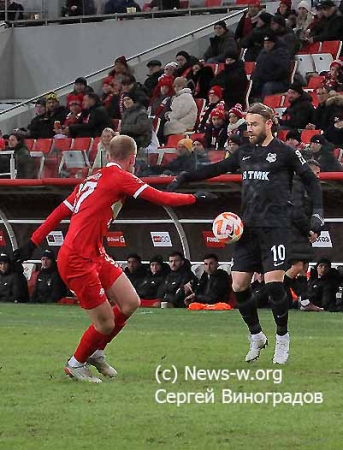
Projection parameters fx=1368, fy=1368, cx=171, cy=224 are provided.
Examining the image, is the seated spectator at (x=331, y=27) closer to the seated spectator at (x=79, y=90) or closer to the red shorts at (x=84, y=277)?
the seated spectator at (x=79, y=90)

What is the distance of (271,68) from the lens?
79.5ft

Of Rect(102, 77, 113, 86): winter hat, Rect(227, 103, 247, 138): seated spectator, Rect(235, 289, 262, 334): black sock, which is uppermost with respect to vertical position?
Rect(235, 289, 262, 334): black sock

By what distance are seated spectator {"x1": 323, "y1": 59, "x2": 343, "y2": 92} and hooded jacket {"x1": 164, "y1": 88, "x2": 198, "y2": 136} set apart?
252cm

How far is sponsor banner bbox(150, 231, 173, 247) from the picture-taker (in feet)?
73.7

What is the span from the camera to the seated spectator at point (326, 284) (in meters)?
19.4

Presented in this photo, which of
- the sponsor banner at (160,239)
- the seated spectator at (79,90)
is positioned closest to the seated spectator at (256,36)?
the seated spectator at (79,90)

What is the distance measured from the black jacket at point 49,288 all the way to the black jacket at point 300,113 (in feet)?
14.7

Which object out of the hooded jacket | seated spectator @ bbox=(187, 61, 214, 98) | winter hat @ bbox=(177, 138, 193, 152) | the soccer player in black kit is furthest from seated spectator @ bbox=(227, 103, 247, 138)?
the soccer player in black kit

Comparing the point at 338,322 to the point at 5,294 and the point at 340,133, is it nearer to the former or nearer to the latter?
the point at 340,133

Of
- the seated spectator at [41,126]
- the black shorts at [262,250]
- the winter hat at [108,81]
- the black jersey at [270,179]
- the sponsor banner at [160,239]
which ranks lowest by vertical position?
the sponsor banner at [160,239]

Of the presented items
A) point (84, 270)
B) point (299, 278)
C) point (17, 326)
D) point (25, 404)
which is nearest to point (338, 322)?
point (299, 278)

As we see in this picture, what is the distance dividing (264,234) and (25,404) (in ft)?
10.3

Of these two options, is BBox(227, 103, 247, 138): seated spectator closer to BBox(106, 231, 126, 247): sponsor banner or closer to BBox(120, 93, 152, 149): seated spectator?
BBox(120, 93, 152, 149): seated spectator

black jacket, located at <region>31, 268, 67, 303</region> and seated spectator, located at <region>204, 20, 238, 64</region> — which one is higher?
seated spectator, located at <region>204, 20, 238, 64</region>
